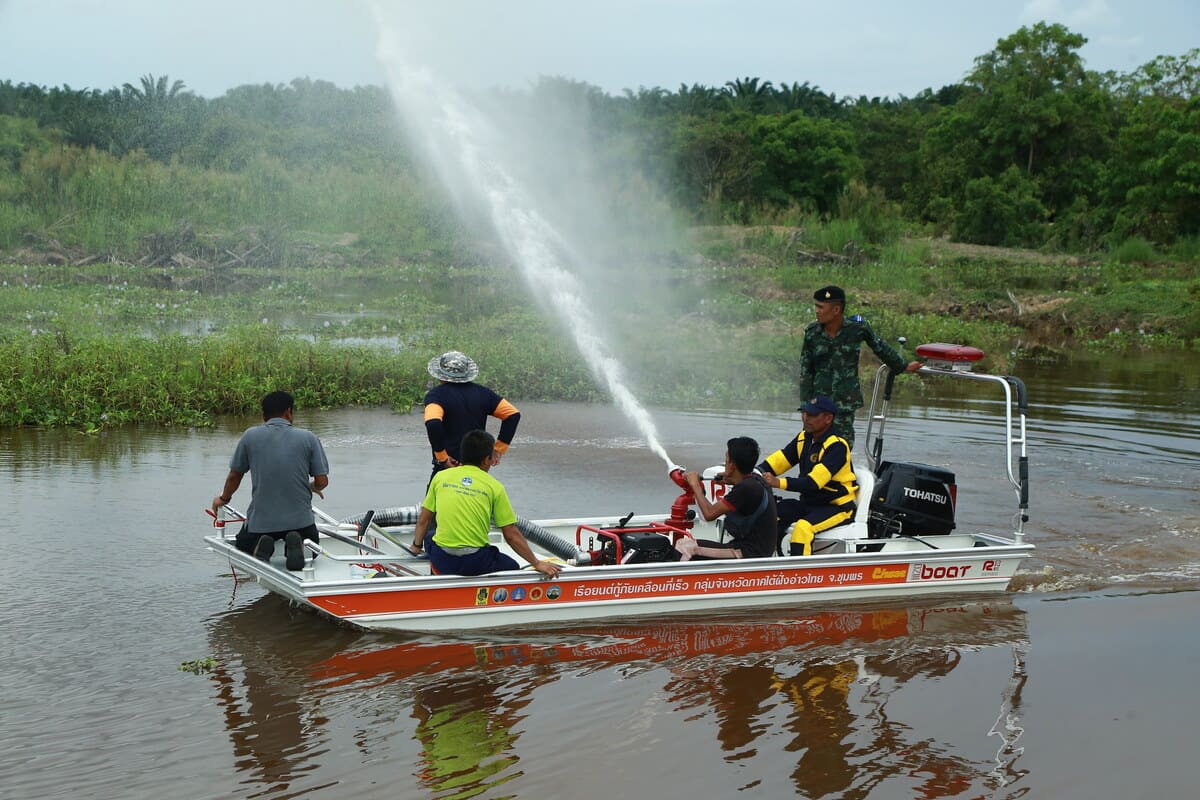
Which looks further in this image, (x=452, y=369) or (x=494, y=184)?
(x=494, y=184)

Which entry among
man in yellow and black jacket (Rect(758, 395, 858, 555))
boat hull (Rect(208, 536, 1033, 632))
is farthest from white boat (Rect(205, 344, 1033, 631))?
man in yellow and black jacket (Rect(758, 395, 858, 555))

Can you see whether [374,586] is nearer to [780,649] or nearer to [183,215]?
[780,649]

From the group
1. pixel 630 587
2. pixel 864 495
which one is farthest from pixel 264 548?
pixel 864 495

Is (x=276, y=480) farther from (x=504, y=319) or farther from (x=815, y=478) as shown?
(x=504, y=319)

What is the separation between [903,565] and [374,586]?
12.8 feet

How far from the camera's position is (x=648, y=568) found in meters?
7.96

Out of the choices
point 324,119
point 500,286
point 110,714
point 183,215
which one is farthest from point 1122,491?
point 324,119

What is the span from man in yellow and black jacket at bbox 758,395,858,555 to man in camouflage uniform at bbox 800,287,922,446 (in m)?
1.16

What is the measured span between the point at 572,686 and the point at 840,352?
14.0 ft

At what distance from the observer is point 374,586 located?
7.34 m

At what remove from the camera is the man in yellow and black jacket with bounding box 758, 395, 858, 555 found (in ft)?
28.5

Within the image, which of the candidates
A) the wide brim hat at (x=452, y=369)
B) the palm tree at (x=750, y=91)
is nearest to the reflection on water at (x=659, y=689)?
the wide brim hat at (x=452, y=369)

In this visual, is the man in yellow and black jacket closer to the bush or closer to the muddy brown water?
the muddy brown water

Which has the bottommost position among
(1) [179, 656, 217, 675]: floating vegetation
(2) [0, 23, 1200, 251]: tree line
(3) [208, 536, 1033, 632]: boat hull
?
(1) [179, 656, 217, 675]: floating vegetation
